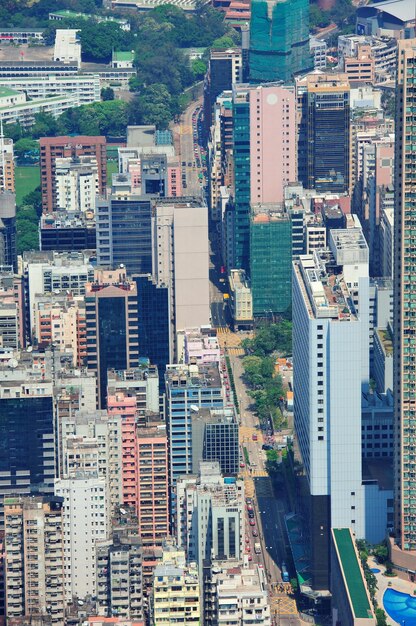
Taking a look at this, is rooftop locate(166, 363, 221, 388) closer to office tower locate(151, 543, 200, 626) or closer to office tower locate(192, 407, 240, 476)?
office tower locate(192, 407, 240, 476)

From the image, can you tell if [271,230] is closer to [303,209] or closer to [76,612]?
[303,209]

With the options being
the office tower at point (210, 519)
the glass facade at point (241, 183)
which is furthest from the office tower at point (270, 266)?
the office tower at point (210, 519)

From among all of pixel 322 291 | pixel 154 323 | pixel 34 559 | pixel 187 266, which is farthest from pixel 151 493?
pixel 187 266

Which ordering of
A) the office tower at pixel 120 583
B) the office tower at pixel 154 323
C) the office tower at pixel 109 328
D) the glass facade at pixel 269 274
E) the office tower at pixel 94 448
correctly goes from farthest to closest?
the glass facade at pixel 269 274 → the office tower at pixel 154 323 → the office tower at pixel 109 328 → the office tower at pixel 94 448 → the office tower at pixel 120 583

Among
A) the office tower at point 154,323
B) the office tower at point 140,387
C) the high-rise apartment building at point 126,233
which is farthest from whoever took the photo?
the high-rise apartment building at point 126,233

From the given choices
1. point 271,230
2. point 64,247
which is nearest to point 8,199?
point 64,247

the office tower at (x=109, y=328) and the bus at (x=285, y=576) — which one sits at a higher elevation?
the office tower at (x=109, y=328)

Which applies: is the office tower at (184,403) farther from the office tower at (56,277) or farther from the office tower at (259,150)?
the office tower at (259,150)
